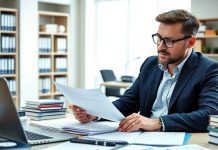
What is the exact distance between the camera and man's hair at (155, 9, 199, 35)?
206 centimetres

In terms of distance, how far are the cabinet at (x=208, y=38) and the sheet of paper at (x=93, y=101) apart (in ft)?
16.5

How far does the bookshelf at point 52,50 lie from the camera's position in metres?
7.02

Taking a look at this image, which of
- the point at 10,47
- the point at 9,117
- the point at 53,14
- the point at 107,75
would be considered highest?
the point at 53,14

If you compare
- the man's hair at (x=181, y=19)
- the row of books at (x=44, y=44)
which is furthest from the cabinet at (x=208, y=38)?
the man's hair at (x=181, y=19)

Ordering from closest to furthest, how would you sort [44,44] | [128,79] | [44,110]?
[44,110]
[128,79]
[44,44]

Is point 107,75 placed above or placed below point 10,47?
below

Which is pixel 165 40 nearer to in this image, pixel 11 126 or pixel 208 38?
pixel 11 126

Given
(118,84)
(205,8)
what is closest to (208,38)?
(205,8)

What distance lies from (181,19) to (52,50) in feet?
17.2

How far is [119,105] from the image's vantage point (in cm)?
231

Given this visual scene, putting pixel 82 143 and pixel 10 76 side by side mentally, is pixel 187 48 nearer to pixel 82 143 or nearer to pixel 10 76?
pixel 82 143

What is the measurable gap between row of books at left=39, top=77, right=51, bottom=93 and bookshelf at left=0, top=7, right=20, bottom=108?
0.50m

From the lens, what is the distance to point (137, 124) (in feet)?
5.92

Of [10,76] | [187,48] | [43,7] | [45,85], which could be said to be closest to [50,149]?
[187,48]
